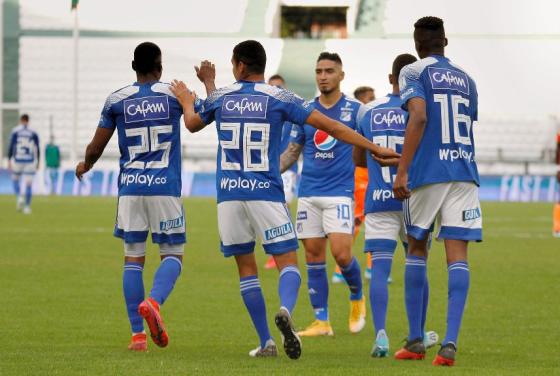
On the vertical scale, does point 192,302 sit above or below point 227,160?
below

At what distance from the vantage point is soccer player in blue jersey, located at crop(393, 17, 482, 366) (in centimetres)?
805

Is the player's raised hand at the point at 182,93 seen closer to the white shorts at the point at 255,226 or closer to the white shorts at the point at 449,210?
the white shorts at the point at 255,226

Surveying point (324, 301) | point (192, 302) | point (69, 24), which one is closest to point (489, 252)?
point (192, 302)

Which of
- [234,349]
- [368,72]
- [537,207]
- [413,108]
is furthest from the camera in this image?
[368,72]

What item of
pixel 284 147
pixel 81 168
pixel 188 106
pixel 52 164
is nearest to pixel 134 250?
pixel 81 168

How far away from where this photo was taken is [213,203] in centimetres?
3588

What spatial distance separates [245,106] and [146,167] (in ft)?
3.51

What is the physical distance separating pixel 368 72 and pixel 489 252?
32834 mm

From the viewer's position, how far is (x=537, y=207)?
35906 mm

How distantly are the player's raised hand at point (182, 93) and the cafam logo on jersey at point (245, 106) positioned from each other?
1.64ft

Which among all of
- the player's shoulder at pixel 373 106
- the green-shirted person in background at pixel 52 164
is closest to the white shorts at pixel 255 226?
the player's shoulder at pixel 373 106

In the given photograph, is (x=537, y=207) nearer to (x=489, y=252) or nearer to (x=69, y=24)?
(x=489, y=252)

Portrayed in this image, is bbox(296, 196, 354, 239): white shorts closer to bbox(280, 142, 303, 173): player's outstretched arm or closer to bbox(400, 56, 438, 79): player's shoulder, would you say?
bbox(280, 142, 303, 173): player's outstretched arm

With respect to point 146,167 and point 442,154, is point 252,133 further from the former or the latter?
point 442,154
